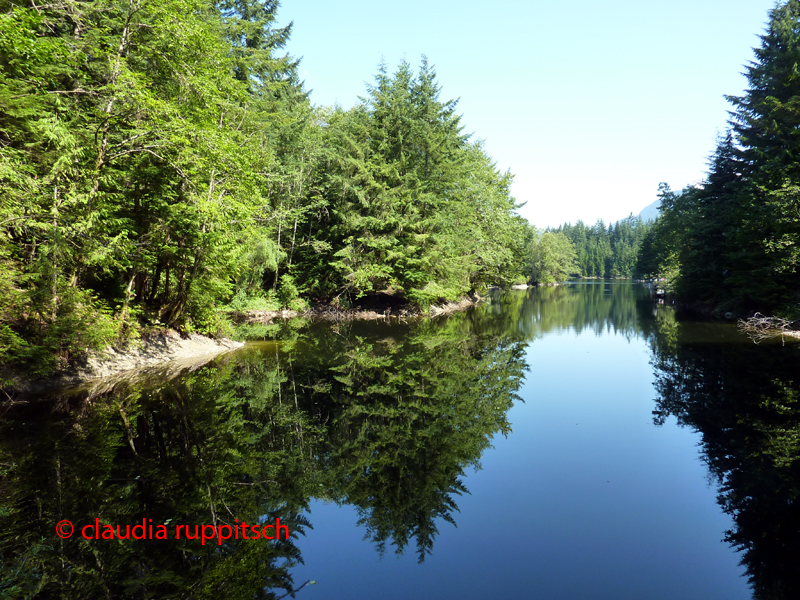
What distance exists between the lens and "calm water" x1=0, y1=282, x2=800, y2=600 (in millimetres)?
4421

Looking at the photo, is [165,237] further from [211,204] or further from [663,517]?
[663,517]

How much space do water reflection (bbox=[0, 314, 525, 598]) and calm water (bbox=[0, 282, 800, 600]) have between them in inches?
1.3

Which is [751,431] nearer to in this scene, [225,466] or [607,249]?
[225,466]

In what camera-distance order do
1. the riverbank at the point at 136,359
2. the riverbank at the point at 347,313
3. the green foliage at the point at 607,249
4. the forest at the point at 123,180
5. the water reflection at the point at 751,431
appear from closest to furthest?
the water reflection at the point at 751,431, the forest at the point at 123,180, the riverbank at the point at 136,359, the riverbank at the point at 347,313, the green foliage at the point at 607,249

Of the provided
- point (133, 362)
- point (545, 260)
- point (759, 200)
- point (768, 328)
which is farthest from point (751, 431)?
point (545, 260)

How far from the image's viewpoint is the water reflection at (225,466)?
4422 mm

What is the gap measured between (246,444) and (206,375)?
5887 mm

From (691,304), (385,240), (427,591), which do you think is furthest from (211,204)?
(691,304)

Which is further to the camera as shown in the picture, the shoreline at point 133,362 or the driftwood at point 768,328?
the driftwood at point 768,328

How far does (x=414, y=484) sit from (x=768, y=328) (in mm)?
22421

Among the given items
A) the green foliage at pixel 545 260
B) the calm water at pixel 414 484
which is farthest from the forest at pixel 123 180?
→ the green foliage at pixel 545 260

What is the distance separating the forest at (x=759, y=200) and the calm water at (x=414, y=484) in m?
10.4

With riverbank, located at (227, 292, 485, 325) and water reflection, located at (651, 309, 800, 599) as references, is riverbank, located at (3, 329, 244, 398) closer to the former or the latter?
riverbank, located at (227, 292, 485, 325)

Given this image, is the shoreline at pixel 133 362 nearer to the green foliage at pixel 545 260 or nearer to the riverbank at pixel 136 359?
the riverbank at pixel 136 359
